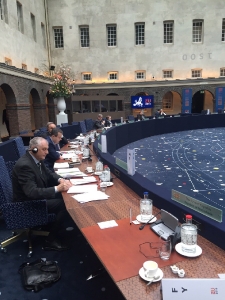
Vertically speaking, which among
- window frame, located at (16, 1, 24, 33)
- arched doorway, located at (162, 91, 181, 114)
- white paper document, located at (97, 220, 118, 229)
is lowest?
white paper document, located at (97, 220, 118, 229)

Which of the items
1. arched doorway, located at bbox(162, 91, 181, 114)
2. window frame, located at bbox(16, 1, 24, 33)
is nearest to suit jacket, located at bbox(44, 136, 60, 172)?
window frame, located at bbox(16, 1, 24, 33)

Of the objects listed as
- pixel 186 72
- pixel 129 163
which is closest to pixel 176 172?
pixel 129 163

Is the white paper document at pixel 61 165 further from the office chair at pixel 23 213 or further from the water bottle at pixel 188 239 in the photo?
the water bottle at pixel 188 239

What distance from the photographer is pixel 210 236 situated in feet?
6.86

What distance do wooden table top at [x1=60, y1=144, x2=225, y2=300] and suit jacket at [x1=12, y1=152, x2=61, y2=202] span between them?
0.93 ft

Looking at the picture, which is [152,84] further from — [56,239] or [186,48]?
[56,239]

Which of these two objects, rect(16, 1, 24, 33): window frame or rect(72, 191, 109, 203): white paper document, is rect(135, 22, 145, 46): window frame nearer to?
rect(16, 1, 24, 33): window frame

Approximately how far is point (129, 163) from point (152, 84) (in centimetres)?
1989

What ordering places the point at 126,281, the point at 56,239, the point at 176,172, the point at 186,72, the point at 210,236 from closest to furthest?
1. the point at 126,281
2. the point at 210,236
3. the point at 56,239
4. the point at 176,172
5. the point at 186,72

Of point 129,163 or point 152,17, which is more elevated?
point 152,17

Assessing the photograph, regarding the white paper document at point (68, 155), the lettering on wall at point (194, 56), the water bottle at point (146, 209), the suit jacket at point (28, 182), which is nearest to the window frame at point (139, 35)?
the lettering on wall at point (194, 56)

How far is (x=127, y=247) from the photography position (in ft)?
6.80

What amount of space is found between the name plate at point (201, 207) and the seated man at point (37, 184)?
1.58 meters

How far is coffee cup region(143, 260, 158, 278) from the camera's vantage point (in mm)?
1694
